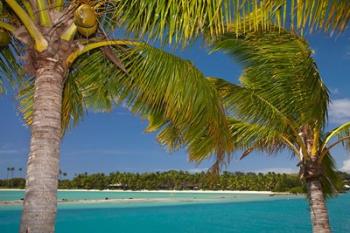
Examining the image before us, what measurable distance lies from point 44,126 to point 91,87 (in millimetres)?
2819

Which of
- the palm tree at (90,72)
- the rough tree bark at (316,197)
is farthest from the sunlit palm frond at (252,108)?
the palm tree at (90,72)

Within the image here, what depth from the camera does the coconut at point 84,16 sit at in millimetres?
3258

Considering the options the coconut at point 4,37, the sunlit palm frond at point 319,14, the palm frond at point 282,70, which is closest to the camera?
the sunlit palm frond at point 319,14

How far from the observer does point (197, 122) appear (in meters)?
4.63

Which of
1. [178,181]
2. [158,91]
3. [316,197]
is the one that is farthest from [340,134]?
[178,181]

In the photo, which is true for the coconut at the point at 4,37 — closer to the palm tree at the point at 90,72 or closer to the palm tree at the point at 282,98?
the palm tree at the point at 90,72

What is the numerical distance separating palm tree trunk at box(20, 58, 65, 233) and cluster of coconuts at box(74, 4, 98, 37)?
383mm

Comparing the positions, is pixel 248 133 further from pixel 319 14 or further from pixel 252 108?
pixel 319 14

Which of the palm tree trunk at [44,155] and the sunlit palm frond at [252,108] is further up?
the sunlit palm frond at [252,108]

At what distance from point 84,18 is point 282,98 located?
3.47m

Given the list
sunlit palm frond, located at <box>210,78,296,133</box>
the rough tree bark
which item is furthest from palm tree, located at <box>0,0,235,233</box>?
the rough tree bark

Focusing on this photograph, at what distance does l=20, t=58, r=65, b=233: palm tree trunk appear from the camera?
114 inches

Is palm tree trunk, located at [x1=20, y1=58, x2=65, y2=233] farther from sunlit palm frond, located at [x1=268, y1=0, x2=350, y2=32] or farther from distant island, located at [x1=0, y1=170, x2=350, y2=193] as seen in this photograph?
distant island, located at [x1=0, y1=170, x2=350, y2=193]

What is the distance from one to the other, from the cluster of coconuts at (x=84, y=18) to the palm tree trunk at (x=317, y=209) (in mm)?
4543
